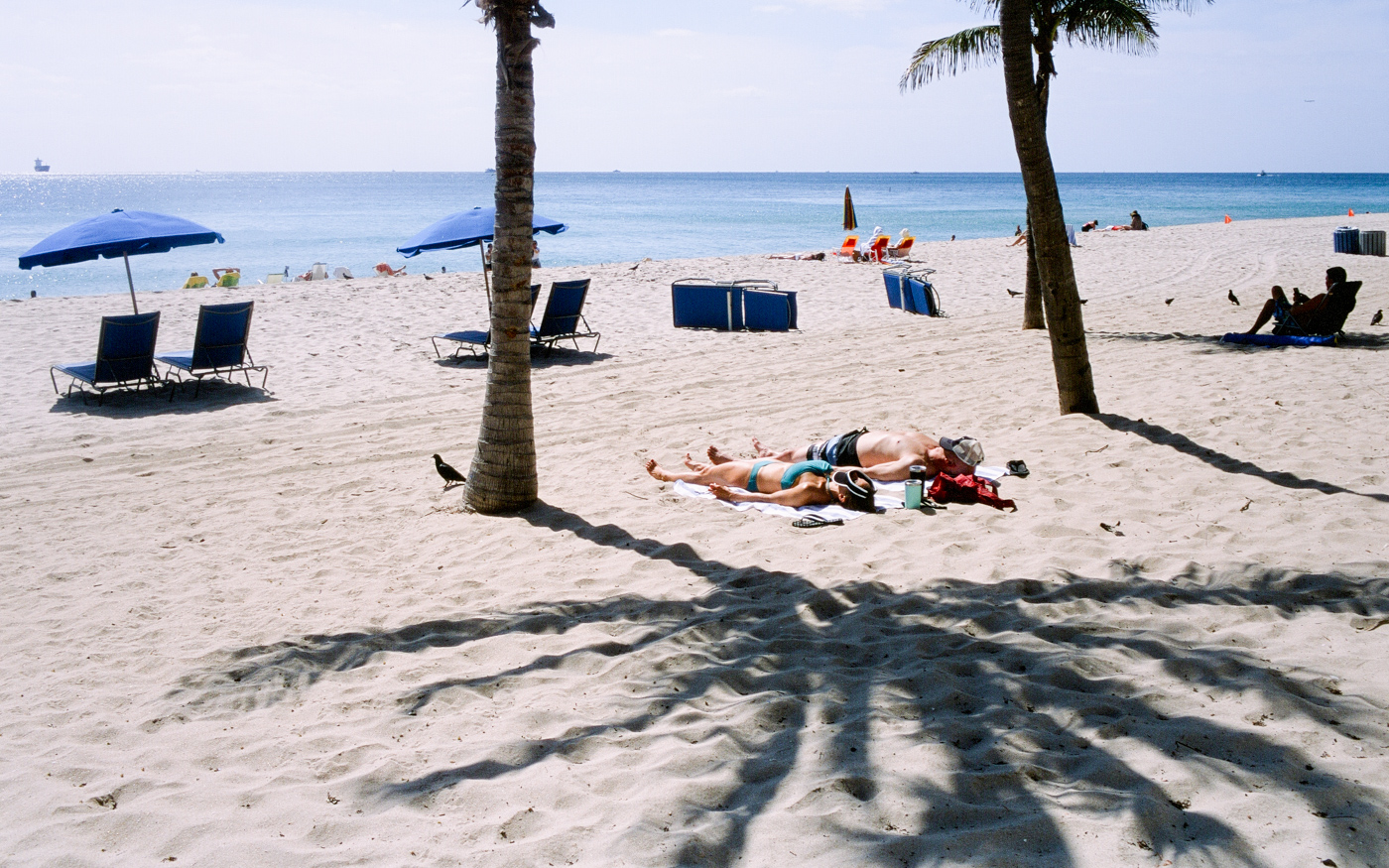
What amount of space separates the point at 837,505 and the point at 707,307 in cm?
820

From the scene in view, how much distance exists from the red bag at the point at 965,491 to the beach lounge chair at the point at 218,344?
751cm

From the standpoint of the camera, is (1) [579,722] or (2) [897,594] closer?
(1) [579,722]

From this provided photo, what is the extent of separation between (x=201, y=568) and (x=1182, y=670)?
4.83 m

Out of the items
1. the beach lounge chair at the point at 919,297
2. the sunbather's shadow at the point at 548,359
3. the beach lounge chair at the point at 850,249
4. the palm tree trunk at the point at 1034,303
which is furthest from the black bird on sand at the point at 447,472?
the beach lounge chair at the point at 850,249

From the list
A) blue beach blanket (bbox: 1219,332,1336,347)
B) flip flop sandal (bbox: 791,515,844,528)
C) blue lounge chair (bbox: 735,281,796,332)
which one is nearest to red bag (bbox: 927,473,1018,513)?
flip flop sandal (bbox: 791,515,844,528)

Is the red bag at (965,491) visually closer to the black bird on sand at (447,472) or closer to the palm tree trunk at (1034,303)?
the black bird on sand at (447,472)

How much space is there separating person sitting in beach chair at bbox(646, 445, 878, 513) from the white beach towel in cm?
4

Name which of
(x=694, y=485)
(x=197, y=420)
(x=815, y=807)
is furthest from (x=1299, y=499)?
(x=197, y=420)

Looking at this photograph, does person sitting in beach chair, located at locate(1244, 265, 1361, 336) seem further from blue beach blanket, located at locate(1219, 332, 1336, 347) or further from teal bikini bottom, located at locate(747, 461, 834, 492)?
teal bikini bottom, located at locate(747, 461, 834, 492)

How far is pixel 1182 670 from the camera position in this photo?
3.35m

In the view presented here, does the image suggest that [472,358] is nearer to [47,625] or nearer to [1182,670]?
[47,625]

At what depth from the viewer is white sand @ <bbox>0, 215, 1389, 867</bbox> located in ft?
8.52

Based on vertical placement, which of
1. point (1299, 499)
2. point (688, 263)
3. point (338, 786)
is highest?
point (688, 263)

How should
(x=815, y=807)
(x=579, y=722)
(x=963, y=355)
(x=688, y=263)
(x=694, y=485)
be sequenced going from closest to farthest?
(x=815, y=807) < (x=579, y=722) < (x=694, y=485) < (x=963, y=355) < (x=688, y=263)
